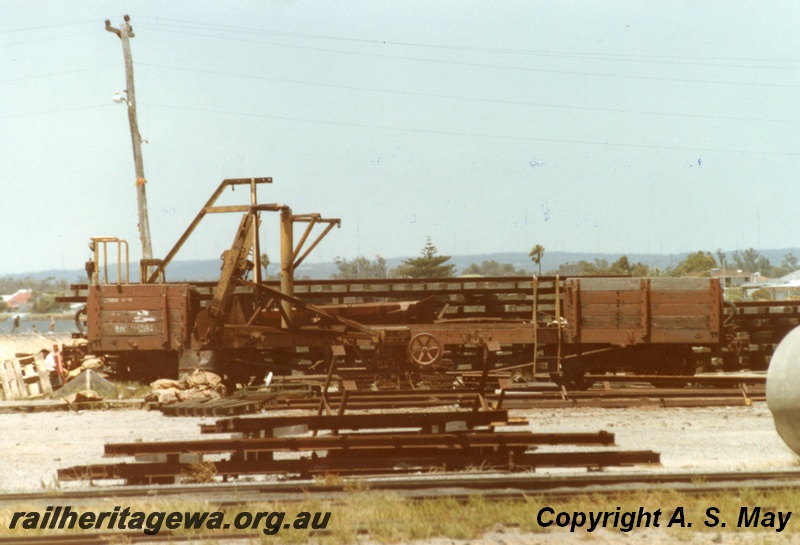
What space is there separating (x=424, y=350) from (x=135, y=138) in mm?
15604

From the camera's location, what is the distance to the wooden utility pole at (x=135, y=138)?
26.5 metres

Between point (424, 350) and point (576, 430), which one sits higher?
point (424, 350)

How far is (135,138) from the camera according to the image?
88.5 ft

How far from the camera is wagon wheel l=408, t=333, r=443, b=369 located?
1477 cm

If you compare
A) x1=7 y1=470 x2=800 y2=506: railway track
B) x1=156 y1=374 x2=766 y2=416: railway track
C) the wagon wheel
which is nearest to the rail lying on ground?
x1=7 y1=470 x2=800 y2=506: railway track

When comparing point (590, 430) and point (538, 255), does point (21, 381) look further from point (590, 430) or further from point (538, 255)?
point (538, 255)

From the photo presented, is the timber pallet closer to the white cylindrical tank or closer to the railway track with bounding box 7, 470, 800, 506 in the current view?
the railway track with bounding box 7, 470, 800, 506

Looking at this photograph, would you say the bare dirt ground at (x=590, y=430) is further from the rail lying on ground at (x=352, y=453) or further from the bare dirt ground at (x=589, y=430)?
the rail lying on ground at (x=352, y=453)

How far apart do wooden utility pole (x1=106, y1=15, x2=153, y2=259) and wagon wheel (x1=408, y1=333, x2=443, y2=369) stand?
45.8ft

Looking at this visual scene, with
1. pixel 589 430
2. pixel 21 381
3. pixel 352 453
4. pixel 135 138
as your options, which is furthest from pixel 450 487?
pixel 135 138

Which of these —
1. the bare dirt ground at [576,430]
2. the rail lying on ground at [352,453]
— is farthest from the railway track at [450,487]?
the bare dirt ground at [576,430]

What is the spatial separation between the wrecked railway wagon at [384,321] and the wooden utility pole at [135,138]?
6.88 meters

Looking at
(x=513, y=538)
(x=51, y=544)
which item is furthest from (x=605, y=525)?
(x=51, y=544)

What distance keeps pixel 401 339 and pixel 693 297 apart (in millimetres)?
5857
